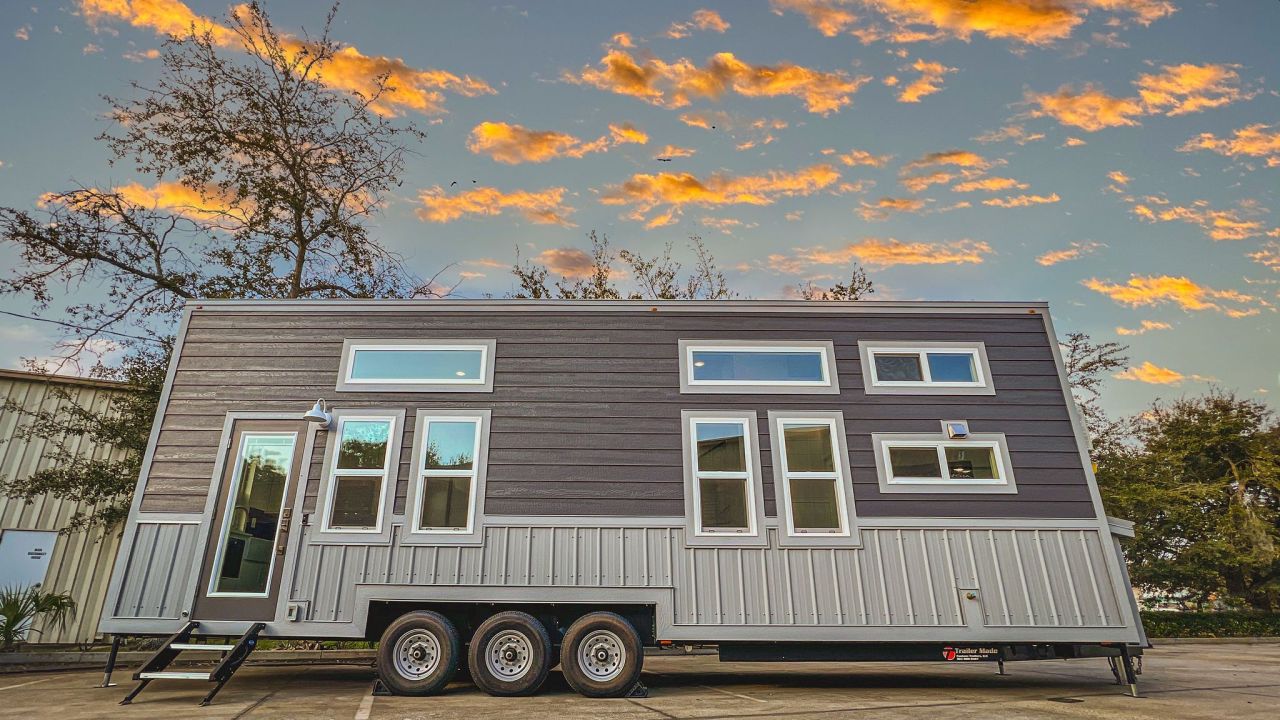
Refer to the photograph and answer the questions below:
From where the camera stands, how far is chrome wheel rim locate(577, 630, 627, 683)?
533 centimetres

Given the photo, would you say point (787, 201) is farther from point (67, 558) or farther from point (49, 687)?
point (67, 558)

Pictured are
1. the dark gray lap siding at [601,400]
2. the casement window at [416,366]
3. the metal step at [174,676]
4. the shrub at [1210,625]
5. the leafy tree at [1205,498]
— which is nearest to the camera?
the metal step at [174,676]

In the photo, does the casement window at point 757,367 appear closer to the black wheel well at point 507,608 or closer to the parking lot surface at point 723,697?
the black wheel well at point 507,608

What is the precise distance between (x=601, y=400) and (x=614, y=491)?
99cm

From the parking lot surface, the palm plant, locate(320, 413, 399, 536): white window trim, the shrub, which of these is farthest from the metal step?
the shrub

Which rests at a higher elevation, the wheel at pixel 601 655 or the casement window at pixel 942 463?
the casement window at pixel 942 463

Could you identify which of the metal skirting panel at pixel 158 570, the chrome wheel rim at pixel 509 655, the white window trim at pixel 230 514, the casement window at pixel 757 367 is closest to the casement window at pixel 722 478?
the casement window at pixel 757 367

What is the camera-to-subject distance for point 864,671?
8.11 metres

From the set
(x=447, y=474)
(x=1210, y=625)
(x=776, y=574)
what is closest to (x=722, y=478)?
(x=776, y=574)

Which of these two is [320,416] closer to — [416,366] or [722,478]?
[416,366]

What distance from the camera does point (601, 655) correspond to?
5387 mm

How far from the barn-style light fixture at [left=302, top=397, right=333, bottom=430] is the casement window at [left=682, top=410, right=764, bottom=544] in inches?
146

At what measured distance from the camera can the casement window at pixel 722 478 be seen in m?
5.89

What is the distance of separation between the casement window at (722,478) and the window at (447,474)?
7.28ft
